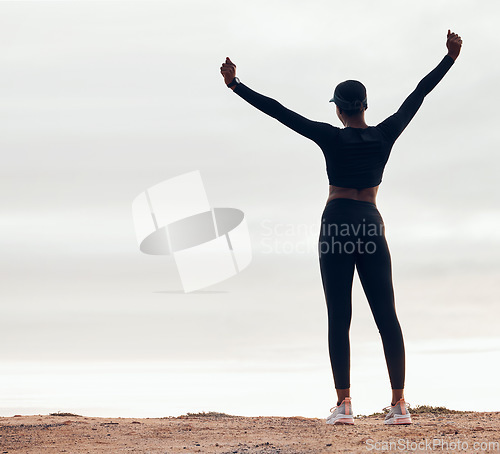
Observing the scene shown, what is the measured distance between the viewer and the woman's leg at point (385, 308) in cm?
779

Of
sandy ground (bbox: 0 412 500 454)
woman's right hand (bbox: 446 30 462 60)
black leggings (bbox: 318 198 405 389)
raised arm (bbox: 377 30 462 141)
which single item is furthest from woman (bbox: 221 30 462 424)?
woman's right hand (bbox: 446 30 462 60)

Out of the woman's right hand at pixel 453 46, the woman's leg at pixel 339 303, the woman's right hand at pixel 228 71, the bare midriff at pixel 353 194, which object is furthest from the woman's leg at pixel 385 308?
the woman's right hand at pixel 453 46

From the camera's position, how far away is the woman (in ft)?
25.5

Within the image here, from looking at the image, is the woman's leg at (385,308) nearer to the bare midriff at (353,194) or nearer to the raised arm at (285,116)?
the bare midriff at (353,194)

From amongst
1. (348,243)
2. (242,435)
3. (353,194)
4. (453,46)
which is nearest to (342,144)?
(353,194)

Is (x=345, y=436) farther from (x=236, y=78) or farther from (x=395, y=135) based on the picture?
(x=236, y=78)

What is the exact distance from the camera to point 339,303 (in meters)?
7.82

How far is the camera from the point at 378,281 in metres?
7.80

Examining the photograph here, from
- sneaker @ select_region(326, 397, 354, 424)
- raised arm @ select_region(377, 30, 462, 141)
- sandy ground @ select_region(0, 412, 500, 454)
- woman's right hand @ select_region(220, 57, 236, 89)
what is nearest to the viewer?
sandy ground @ select_region(0, 412, 500, 454)

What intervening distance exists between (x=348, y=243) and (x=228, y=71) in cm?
258

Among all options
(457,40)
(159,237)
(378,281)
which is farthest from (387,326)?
(159,237)

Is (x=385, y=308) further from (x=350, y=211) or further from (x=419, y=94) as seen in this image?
(x=419, y=94)

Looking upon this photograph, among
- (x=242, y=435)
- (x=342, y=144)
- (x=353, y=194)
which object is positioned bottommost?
(x=242, y=435)

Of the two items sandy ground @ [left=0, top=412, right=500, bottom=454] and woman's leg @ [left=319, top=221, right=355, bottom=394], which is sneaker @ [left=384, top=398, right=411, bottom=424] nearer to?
sandy ground @ [left=0, top=412, right=500, bottom=454]
